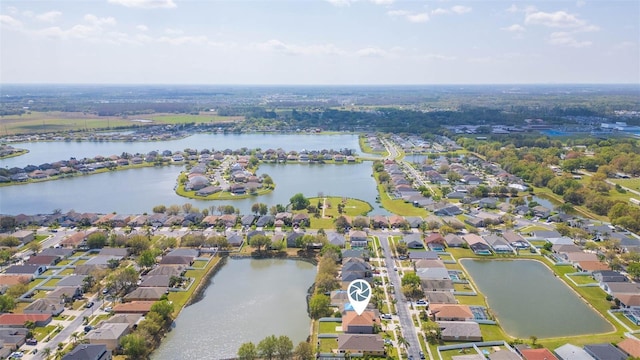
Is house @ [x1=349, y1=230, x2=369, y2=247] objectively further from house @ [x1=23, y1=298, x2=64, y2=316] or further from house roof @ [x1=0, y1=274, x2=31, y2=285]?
house roof @ [x1=0, y1=274, x2=31, y2=285]

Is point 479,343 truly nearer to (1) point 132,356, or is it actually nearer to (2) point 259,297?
(2) point 259,297

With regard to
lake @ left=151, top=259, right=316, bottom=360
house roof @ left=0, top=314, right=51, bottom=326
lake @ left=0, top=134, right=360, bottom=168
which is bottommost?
lake @ left=151, top=259, right=316, bottom=360

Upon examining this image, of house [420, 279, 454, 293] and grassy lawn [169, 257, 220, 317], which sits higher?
house [420, 279, 454, 293]

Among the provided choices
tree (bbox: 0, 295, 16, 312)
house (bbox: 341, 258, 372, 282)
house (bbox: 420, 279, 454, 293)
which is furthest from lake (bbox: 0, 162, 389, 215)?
tree (bbox: 0, 295, 16, 312)

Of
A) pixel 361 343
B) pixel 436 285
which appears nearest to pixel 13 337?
pixel 361 343

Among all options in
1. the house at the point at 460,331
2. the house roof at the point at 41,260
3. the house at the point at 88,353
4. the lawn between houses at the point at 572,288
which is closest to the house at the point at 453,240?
the lawn between houses at the point at 572,288

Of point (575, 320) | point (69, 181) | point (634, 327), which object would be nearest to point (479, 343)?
point (575, 320)

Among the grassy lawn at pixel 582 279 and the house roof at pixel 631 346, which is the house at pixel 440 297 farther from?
the grassy lawn at pixel 582 279

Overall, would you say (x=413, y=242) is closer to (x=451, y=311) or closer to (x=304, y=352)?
(x=451, y=311)
